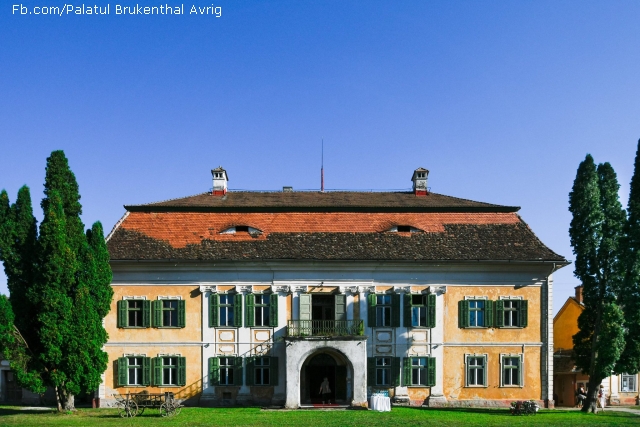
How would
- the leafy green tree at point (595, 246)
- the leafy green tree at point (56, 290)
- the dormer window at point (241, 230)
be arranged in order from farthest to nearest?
the dormer window at point (241, 230) → the leafy green tree at point (595, 246) → the leafy green tree at point (56, 290)

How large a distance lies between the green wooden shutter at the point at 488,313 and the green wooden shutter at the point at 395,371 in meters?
4.47

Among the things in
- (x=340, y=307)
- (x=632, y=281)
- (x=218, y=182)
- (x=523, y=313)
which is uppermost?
(x=218, y=182)

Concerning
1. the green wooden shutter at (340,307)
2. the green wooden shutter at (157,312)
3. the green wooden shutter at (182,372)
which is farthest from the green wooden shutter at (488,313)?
the green wooden shutter at (157,312)

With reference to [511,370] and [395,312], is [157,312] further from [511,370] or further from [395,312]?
[511,370]

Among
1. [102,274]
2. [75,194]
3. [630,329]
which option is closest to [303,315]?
[102,274]

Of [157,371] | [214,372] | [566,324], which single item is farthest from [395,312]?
[566,324]

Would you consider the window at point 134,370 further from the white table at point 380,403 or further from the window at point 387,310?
the window at point 387,310

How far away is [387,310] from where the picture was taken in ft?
113

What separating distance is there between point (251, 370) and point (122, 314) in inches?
A: 256

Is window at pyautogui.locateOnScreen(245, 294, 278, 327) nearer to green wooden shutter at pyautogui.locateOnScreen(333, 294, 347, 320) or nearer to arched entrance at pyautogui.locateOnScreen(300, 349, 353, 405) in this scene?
arched entrance at pyautogui.locateOnScreen(300, 349, 353, 405)

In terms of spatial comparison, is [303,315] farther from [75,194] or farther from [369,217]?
[75,194]

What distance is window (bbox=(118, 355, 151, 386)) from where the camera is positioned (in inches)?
1329

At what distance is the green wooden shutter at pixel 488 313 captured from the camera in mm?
34188

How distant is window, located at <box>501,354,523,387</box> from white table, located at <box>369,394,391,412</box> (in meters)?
6.44
